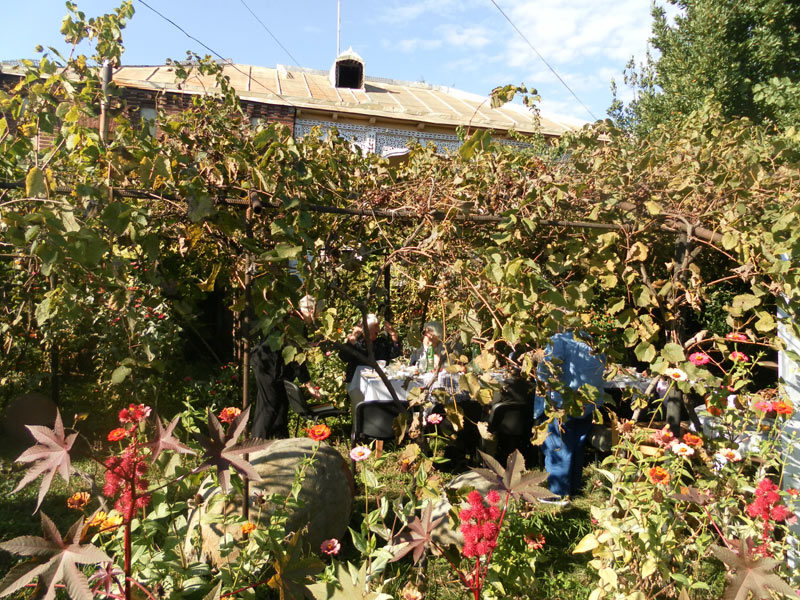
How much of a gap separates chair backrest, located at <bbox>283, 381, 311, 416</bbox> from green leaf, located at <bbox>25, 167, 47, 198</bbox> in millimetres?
2800

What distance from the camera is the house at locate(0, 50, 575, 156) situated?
342 inches

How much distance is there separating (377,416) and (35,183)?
9.14 ft

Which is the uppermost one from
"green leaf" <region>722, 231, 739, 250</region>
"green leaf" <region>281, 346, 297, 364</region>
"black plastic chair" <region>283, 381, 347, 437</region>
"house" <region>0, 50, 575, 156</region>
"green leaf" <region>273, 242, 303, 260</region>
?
"house" <region>0, 50, 575, 156</region>

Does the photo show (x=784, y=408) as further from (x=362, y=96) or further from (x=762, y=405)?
(x=362, y=96)

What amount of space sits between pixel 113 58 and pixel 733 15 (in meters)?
9.38

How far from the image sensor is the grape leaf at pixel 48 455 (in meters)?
1.49

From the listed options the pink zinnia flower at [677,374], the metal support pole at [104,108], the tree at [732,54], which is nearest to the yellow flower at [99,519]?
the metal support pole at [104,108]

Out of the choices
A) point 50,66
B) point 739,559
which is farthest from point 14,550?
point 739,559

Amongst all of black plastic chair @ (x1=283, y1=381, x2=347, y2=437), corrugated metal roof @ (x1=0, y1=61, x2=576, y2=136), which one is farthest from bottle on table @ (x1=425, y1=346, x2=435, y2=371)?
corrugated metal roof @ (x1=0, y1=61, x2=576, y2=136)

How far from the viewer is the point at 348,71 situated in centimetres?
1253

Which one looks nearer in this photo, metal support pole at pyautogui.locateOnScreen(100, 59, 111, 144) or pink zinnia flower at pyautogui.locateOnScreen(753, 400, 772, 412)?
metal support pole at pyautogui.locateOnScreen(100, 59, 111, 144)

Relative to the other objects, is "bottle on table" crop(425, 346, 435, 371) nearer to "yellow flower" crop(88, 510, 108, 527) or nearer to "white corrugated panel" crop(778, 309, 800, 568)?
"white corrugated panel" crop(778, 309, 800, 568)

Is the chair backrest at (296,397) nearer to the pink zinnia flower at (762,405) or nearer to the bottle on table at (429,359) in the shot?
the bottle on table at (429,359)

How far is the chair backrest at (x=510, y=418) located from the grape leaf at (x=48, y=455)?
9.84 ft
